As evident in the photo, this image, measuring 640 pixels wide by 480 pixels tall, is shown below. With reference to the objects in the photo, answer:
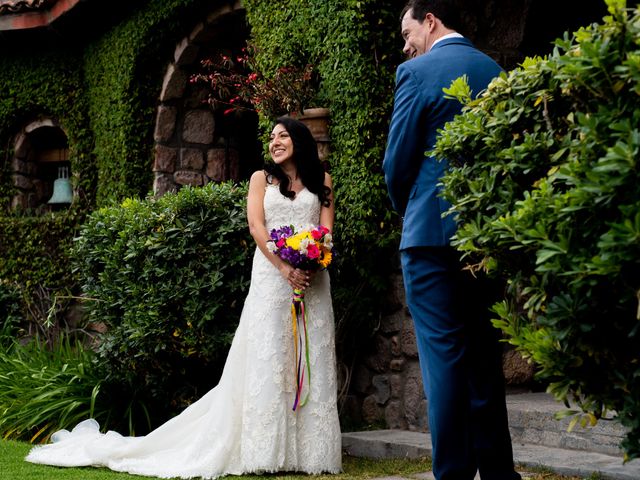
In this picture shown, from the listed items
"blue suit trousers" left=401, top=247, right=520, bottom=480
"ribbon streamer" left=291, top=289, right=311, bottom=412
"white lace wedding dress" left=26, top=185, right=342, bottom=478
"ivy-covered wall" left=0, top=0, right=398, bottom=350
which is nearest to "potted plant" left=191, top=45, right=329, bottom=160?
"ivy-covered wall" left=0, top=0, right=398, bottom=350

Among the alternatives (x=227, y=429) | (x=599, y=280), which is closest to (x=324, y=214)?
(x=227, y=429)

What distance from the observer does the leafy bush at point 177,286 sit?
5.86 m

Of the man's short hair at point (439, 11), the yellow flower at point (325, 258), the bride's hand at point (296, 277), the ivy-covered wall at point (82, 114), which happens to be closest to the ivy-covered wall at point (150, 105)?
the ivy-covered wall at point (82, 114)

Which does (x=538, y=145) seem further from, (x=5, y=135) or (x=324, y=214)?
(x=5, y=135)

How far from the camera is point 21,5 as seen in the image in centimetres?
987

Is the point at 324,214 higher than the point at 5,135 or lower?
lower

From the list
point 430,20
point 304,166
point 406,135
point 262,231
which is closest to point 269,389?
point 262,231

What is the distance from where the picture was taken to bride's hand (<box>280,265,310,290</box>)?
5098 millimetres

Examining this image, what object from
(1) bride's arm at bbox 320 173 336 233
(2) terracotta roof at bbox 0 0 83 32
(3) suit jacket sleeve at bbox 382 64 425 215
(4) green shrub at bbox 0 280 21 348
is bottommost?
(4) green shrub at bbox 0 280 21 348

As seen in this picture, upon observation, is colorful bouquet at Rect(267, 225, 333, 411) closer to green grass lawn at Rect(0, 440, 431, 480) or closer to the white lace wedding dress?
the white lace wedding dress

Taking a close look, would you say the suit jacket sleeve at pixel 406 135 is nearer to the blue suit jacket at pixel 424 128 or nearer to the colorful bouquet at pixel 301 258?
the blue suit jacket at pixel 424 128

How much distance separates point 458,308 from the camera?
343 centimetres

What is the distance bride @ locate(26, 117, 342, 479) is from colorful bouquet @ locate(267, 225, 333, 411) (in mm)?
38

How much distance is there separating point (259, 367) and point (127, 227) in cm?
177
